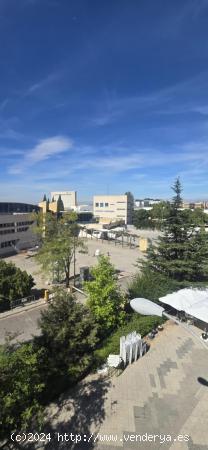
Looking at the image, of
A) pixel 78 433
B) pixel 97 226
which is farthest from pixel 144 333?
pixel 97 226

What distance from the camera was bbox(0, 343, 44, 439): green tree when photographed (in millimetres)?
9383

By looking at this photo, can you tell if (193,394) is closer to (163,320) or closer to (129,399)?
(129,399)

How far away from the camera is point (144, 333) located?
18188mm

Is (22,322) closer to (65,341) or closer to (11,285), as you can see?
(11,285)

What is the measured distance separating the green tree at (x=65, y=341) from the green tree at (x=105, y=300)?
6.52ft

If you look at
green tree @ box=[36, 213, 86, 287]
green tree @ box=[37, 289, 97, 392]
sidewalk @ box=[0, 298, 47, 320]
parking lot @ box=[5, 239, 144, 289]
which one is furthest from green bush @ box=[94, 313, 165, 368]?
parking lot @ box=[5, 239, 144, 289]

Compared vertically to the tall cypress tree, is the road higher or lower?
lower

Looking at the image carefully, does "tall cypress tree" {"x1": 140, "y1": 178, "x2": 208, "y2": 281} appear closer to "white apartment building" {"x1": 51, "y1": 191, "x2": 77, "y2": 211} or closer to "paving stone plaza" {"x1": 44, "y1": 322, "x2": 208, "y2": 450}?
"paving stone plaza" {"x1": 44, "y1": 322, "x2": 208, "y2": 450}

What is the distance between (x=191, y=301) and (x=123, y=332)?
213 inches

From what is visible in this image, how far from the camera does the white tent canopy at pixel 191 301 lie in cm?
1777

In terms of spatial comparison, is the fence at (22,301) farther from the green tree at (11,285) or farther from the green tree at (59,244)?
the green tree at (59,244)

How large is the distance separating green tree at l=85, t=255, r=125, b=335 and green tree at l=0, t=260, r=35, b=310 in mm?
7733

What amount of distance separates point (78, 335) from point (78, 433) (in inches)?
166

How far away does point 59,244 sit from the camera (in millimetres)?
26578
